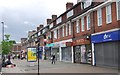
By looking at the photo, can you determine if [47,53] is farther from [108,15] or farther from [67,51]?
[108,15]

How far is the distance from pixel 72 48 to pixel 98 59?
1027cm

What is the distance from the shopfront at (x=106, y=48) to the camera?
23.3m

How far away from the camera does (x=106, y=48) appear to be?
25.6 meters

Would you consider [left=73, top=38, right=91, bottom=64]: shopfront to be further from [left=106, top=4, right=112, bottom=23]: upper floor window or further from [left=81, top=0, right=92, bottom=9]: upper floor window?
[left=106, top=4, right=112, bottom=23]: upper floor window

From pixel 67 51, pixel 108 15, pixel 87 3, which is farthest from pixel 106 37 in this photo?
pixel 67 51

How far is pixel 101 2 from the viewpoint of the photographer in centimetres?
2636

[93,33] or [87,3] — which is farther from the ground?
[87,3]

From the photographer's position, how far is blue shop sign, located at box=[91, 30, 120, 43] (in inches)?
900

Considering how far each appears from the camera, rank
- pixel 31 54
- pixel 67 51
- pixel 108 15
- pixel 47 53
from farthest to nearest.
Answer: pixel 47 53 → pixel 67 51 → pixel 31 54 → pixel 108 15

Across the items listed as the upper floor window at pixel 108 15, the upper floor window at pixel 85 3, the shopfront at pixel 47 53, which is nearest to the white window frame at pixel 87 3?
the upper floor window at pixel 85 3

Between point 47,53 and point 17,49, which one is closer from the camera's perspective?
point 47,53

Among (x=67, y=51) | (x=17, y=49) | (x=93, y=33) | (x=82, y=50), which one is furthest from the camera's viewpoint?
(x=17, y=49)

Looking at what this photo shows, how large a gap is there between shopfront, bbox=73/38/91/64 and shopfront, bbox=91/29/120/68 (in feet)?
7.50

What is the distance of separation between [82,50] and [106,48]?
8.23 m
